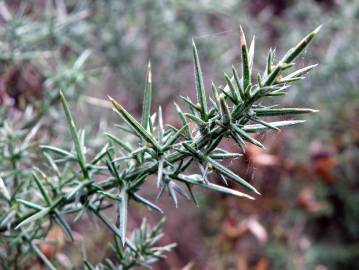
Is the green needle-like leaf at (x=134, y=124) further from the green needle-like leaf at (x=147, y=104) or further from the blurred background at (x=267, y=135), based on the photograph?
the blurred background at (x=267, y=135)

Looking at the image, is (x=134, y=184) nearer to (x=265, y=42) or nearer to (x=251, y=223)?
(x=251, y=223)

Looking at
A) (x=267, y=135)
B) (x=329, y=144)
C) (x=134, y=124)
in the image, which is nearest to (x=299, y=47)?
(x=134, y=124)

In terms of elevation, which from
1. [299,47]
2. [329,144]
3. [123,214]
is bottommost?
[329,144]

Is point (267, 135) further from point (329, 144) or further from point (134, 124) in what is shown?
point (134, 124)

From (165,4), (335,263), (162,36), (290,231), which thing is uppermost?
(165,4)

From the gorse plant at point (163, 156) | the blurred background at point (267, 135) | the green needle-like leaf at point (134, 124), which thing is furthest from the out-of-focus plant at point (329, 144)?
the green needle-like leaf at point (134, 124)

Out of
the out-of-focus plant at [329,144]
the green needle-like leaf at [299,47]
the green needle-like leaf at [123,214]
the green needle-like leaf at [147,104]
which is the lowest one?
the out-of-focus plant at [329,144]

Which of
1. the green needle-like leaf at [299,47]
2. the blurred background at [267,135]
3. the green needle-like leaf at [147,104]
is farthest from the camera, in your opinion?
the blurred background at [267,135]

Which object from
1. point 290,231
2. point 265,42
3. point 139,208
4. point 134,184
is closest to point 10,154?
point 134,184

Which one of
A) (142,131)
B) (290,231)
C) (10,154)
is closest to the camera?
(142,131)
